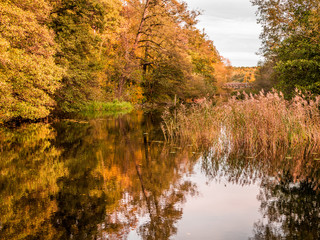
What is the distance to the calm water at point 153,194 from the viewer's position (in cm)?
511

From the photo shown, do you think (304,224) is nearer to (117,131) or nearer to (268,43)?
(117,131)

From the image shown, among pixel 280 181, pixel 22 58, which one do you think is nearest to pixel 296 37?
pixel 280 181

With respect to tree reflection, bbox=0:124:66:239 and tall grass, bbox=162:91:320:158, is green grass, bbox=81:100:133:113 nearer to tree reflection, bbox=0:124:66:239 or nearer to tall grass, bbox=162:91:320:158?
tree reflection, bbox=0:124:66:239

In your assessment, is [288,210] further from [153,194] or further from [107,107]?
[107,107]

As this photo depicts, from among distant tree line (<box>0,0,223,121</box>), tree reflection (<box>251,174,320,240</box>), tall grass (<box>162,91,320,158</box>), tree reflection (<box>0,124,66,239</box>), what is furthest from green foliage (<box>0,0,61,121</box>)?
tree reflection (<box>251,174,320,240</box>)

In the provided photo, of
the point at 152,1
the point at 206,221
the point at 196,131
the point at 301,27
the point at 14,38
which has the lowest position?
Result: the point at 206,221

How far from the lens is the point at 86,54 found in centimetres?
2242

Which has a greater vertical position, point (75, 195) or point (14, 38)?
point (14, 38)

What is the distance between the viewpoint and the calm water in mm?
5109

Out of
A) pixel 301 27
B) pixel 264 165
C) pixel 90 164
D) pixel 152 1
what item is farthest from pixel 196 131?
pixel 152 1

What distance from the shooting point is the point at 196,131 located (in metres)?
12.4

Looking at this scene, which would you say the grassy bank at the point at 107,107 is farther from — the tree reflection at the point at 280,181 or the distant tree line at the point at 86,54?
the tree reflection at the point at 280,181

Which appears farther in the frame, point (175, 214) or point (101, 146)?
point (101, 146)

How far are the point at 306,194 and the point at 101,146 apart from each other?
7.83 m
